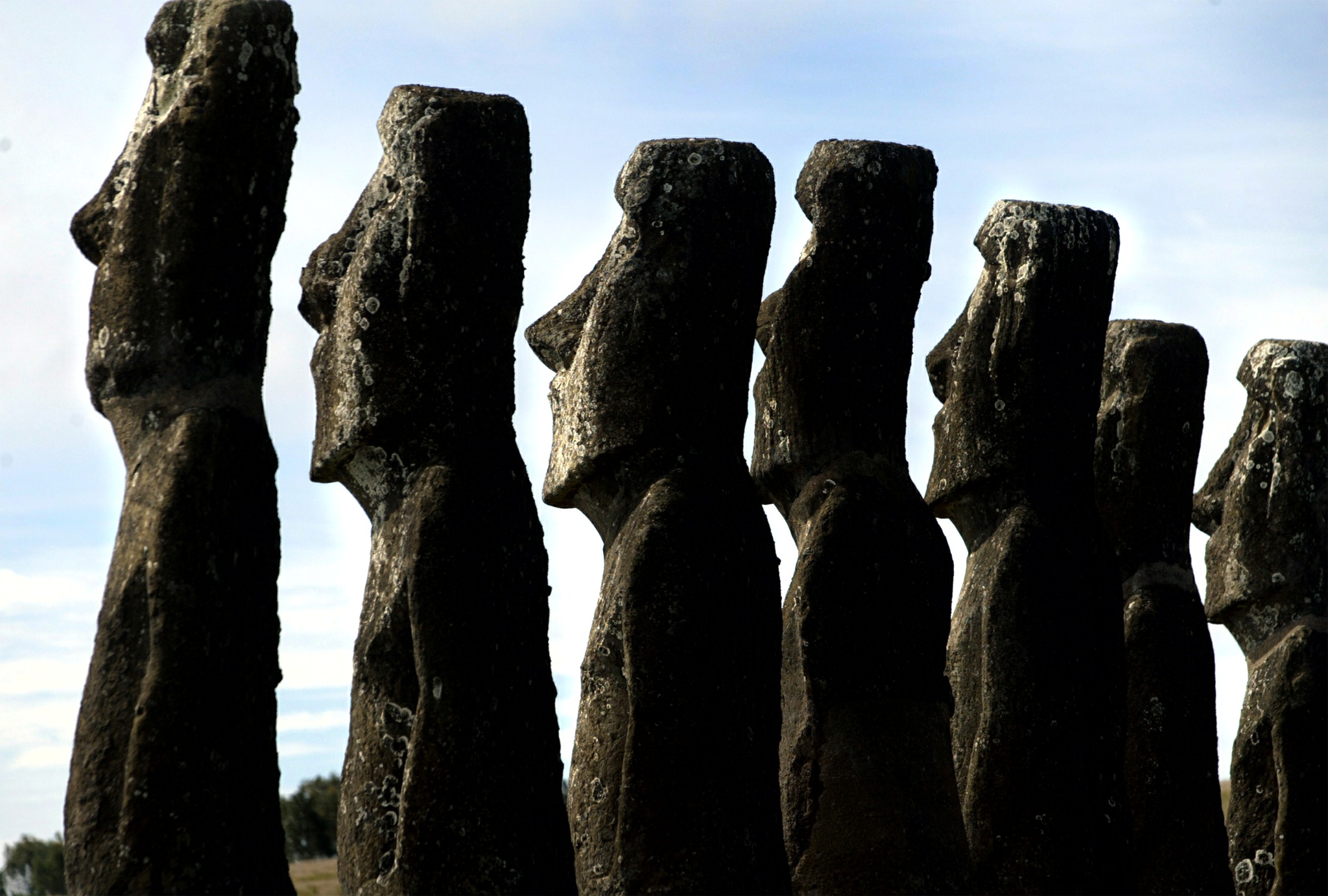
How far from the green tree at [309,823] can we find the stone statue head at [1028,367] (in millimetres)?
8093

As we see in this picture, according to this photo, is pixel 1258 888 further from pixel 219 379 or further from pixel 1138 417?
pixel 219 379

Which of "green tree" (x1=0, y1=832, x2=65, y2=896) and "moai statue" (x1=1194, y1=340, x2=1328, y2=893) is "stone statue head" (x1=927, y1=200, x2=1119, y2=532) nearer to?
"moai statue" (x1=1194, y1=340, x2=1328, y2=893)

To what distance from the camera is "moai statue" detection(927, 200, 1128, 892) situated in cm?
1224

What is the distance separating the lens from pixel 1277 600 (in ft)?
50.6

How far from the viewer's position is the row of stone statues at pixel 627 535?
9.00 meters

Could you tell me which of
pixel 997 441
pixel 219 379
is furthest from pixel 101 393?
pixel 997 441

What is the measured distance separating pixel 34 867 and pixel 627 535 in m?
10.6

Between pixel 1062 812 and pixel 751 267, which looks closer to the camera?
pixel 751 267

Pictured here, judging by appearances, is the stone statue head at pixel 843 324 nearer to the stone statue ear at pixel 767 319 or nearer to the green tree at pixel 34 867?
the stone statue ear at pixel 767 319

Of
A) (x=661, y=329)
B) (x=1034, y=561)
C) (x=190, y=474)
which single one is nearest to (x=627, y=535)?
(x=661, y=329)

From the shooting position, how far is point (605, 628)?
10148 mm

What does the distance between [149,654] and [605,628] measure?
93.3 inches

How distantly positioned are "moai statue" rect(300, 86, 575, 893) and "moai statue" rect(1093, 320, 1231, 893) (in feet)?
18.2

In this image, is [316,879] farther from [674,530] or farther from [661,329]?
[661,329]
